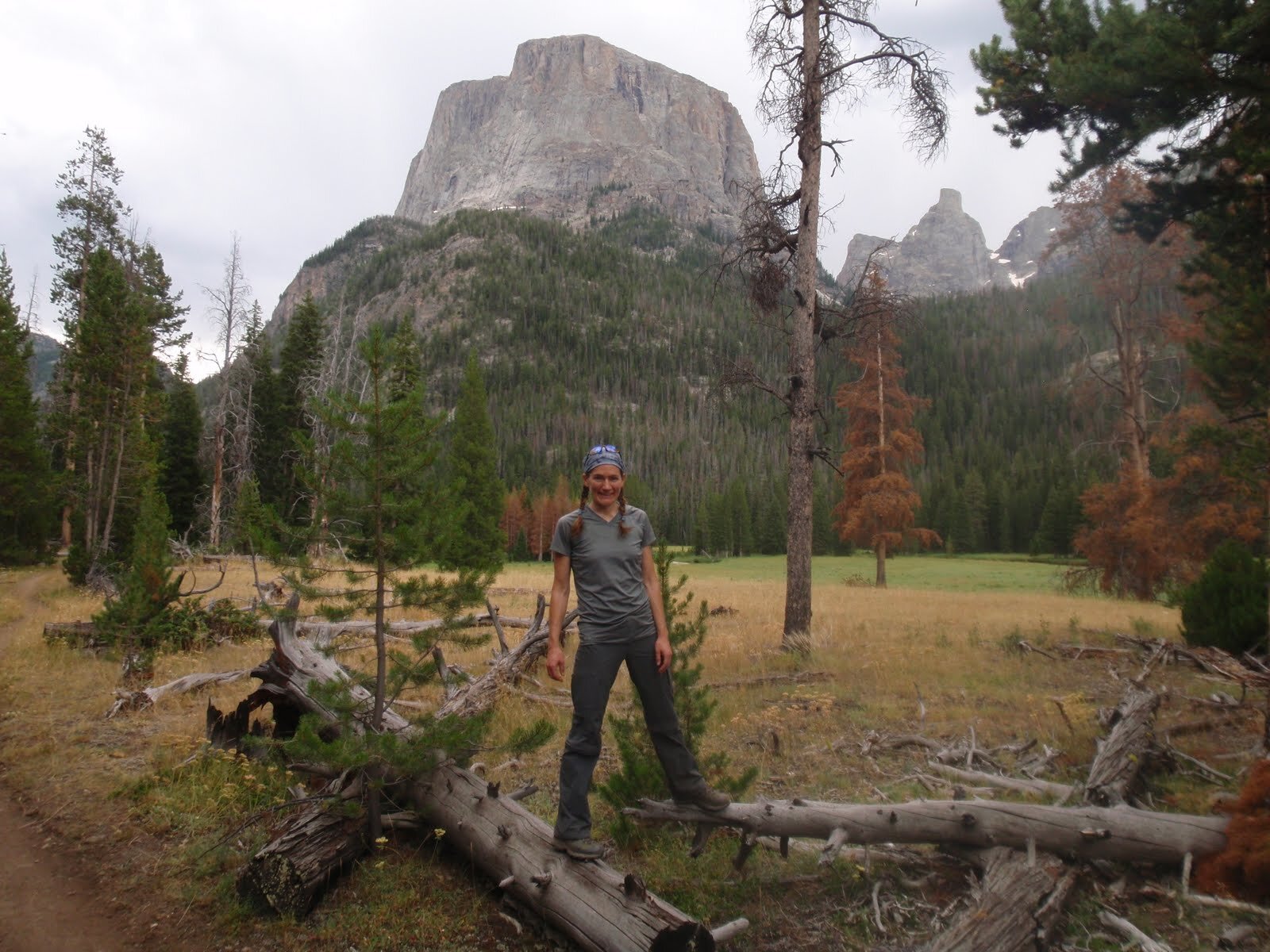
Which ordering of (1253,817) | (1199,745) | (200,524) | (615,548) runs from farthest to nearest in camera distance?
(200,524), (1199,745), (615,548), (1253,817)

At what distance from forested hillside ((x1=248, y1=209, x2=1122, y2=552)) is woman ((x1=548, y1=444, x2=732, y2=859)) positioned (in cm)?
6330

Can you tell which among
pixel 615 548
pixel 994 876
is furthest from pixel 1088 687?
pixel 615 548

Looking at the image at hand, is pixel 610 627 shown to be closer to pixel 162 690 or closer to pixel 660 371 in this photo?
pixel 162 690

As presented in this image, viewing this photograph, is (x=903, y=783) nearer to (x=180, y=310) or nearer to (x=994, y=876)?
(x=994, y=876)

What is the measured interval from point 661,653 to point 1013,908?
212 centimetres

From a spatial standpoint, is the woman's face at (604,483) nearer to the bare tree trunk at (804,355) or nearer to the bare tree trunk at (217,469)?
the bare tree trunk at (804,355)

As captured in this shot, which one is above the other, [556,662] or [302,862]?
[556,662]

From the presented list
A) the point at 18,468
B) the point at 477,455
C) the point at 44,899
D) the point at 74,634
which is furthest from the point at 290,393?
the point at 44,899

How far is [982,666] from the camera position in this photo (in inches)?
396

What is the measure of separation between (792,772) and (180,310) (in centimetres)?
4220

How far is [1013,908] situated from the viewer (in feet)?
11.2

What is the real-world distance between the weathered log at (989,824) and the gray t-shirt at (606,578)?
1.12 m

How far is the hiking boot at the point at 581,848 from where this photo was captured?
3.72 meters

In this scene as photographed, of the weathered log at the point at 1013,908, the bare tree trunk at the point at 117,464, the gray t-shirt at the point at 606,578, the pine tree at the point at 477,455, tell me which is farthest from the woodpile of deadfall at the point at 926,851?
the pine tree at the point at 477,455
